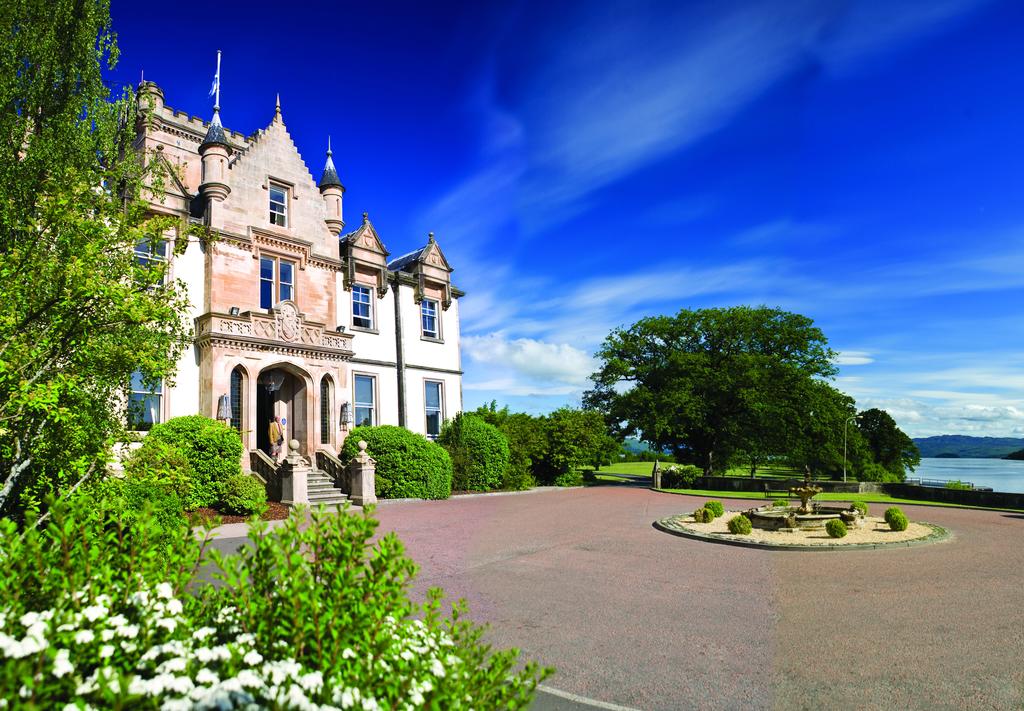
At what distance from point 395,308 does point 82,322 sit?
21.9 meters

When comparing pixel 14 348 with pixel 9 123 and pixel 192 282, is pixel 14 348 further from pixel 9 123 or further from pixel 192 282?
pixel 192 282

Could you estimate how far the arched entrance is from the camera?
24656 millimetres

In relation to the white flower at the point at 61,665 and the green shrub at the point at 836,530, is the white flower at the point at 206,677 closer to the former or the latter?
the white flower at the point at 61,665

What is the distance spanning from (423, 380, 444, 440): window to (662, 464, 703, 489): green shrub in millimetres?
17479

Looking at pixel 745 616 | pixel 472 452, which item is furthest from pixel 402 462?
pixel 745 616

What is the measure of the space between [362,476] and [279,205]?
41.1 feet

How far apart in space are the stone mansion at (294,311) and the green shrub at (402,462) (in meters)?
1.50

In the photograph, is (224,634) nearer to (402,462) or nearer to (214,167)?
(402,462)

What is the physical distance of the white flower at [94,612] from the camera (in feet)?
10.3

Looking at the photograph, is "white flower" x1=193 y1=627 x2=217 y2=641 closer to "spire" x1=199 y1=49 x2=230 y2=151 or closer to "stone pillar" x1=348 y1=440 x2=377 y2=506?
"stone pillar" x1=348 y1=440 x2=377 y2=506

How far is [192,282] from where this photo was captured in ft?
74.1

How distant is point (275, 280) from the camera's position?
2523cm

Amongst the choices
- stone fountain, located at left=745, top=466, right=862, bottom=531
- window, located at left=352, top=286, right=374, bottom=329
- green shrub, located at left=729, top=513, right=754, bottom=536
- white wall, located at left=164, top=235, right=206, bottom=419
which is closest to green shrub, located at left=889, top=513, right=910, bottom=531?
stone fountain, located at left=745, top=466, right=862, bottom=531

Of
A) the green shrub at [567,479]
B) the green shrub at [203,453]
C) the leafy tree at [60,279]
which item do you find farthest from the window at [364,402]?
the leafy tree at [60,279]
